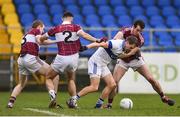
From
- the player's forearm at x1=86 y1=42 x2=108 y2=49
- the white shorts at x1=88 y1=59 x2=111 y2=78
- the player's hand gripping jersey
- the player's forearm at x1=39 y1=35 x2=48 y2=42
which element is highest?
the player's forearm at x1=39 y1=35 x2=48 y2=42

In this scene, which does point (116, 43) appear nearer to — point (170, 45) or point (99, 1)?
point (170, 45)

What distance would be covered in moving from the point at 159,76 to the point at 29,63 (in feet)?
29.1

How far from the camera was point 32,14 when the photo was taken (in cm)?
2802

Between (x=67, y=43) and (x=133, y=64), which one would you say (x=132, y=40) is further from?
(x=67, y=43)

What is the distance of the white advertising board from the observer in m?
23.7

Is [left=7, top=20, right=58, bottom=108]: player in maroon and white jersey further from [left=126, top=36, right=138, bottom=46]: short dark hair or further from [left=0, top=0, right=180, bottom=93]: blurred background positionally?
[left=0, top=0, right=180, bottom=93]: blurred background

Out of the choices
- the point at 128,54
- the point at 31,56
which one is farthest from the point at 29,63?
the point at 128,54

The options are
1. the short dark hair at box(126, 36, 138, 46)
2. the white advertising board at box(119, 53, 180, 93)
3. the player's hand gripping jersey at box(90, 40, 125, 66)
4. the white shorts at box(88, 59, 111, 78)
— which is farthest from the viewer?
the white advertising board at box(119, 53, 180, 93)

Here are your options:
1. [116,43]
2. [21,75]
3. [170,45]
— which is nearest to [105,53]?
[116,43]

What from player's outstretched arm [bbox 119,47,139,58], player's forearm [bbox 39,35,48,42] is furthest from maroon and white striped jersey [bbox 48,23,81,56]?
player's outstretched arm [bbox 119,47,139,58]

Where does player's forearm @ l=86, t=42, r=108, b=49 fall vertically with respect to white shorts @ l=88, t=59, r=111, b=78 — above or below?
above

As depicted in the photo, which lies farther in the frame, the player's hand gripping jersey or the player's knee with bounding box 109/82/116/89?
the player's knee with bounding box 109/82/116/89

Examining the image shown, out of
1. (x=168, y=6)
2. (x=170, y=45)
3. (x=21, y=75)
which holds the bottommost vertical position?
(x=21, y=75)

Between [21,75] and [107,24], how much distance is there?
488 inches
